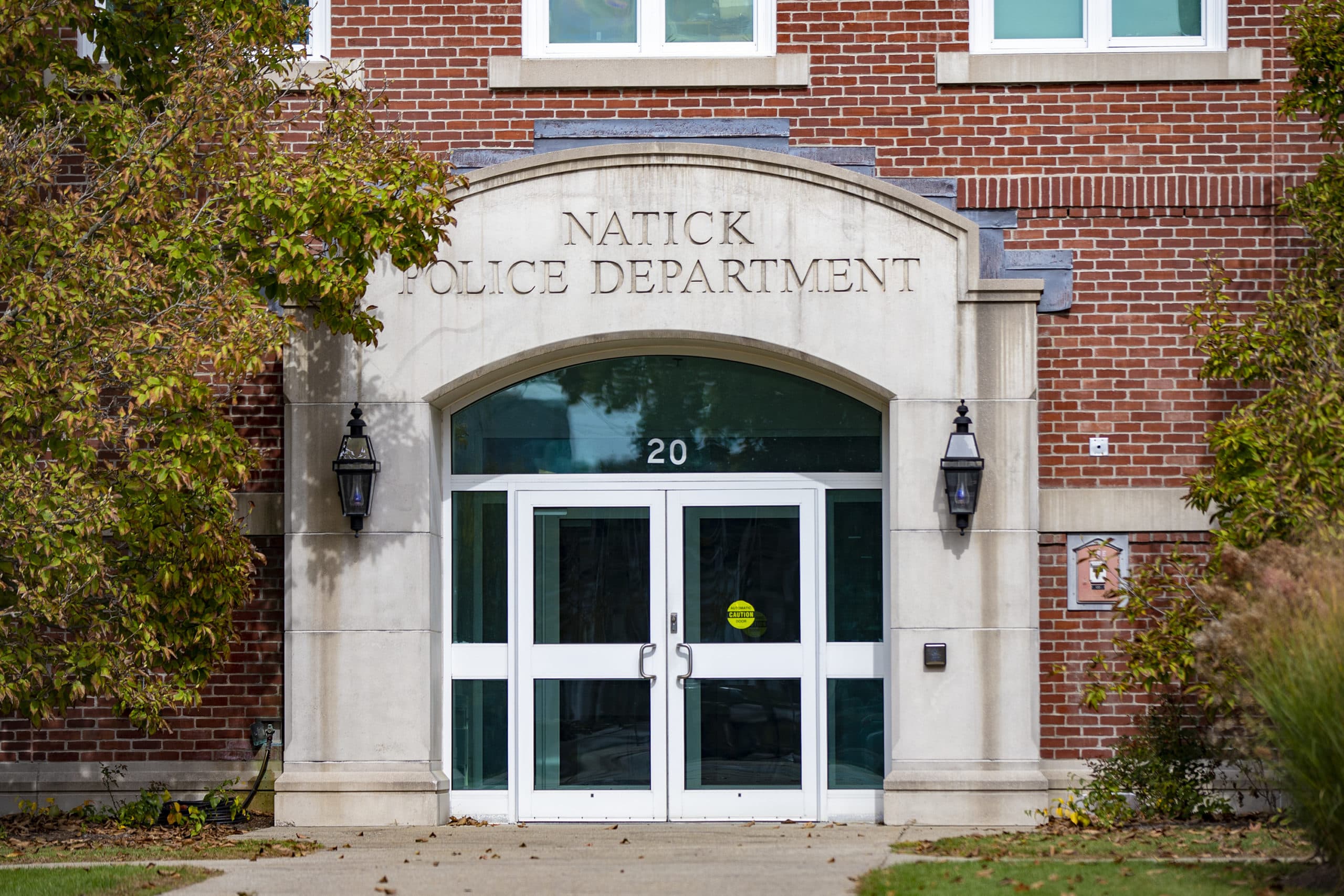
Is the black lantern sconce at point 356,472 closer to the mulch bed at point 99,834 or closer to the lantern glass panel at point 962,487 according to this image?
the mulch bed at point 99,834

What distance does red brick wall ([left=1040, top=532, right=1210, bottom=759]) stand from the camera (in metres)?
9.66

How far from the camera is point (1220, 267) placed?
32.4 ft

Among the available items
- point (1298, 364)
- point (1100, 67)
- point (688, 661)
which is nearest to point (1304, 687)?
point (1298, 364)

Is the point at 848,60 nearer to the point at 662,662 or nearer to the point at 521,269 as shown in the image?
the point at 521,269

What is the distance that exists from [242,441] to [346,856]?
243 cm

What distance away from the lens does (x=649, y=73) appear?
32.7 feet

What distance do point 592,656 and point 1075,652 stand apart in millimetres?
3116

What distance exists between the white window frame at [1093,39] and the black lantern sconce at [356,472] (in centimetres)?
474

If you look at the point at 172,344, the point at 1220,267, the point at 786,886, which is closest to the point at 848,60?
the point at 1220,267

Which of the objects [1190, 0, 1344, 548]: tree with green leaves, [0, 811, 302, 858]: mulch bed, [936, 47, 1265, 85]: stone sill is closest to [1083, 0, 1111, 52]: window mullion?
[936, 47, 1265, 85]: stone sill

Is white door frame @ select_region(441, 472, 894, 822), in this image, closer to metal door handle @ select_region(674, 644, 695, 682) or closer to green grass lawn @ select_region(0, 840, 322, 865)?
metal door handle @ select_region(674, 644, 695, 682)

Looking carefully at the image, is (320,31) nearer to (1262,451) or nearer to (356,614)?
(356,614)

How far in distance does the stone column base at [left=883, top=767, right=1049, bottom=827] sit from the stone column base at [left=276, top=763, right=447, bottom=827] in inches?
118

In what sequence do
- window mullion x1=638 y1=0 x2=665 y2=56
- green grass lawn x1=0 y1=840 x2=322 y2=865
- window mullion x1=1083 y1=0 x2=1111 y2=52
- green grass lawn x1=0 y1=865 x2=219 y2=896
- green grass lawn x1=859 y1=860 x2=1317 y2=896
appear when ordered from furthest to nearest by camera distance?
window mullion x1=638 y1=0 x2=665 y2=56 → window mullion x1=1083 y1=0 x2=1111 y2=52 → green grass lawn x1=0 y1=840 x2=322 y2=865 → green grass lawn x1=0 y1=865 x2=219 y2=896 → green grass lawn x1=859 y1=860 x2=1317 y2=896
